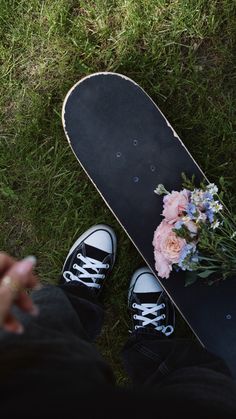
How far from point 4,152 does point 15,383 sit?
46.7 inches

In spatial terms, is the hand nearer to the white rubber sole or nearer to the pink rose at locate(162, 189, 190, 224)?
the pink rose at locate(162, 189, 190, 224)

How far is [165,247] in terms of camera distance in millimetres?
1677

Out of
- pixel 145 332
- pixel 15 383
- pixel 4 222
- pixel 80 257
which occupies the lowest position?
pixel 145 332

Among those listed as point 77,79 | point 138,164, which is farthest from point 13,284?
point 77,79

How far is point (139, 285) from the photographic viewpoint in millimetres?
1927

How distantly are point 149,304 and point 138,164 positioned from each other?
20.1 inches

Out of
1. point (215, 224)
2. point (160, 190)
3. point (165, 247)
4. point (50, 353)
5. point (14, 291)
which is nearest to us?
point (14, 291)

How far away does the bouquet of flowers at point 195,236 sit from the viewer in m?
1.59

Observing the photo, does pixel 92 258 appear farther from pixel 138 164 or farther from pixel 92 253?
pixel 138 164

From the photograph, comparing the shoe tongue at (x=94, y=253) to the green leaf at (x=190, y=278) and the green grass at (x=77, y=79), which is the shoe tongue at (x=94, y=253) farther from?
the green leaf at (x=190, y=278)

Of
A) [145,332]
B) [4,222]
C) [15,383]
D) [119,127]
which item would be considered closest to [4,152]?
[4,222]

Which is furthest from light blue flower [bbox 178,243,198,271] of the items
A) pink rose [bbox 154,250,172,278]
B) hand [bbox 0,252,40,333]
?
hand [bbox 0,252,40,333]

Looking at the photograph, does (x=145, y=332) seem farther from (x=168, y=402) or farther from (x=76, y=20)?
(x=76, y=20)

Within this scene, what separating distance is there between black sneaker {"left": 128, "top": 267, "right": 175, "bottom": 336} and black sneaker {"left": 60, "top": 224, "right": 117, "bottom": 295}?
12 cm
